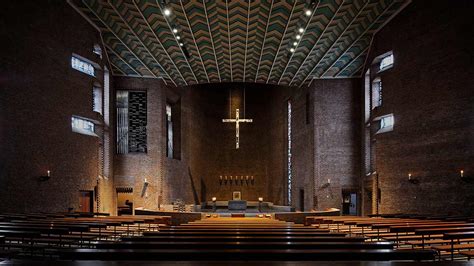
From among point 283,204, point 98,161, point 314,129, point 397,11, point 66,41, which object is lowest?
point 283,204

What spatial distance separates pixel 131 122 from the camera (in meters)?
23.1

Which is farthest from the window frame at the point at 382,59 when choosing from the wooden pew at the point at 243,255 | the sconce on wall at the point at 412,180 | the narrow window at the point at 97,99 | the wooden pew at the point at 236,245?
the wooden pew at the point at 243,255

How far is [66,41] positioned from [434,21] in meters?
13.8

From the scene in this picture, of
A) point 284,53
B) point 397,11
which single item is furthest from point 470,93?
point 284,53

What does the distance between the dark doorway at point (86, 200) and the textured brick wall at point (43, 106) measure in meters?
0.44

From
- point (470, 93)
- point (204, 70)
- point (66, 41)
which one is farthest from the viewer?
point (204, 70)

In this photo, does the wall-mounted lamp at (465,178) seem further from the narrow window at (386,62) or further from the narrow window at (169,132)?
the narrow window at (169,132)

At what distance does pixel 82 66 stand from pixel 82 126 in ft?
8.60

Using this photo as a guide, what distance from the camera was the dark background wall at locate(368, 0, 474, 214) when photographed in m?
13.7

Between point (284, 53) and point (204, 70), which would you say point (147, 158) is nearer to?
point (204, 70)

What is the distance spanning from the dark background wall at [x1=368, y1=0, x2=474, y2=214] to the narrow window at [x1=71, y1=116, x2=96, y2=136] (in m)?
13.2

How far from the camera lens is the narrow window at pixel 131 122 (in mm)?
22953

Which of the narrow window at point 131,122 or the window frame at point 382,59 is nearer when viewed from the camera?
the window frame at point 382,59

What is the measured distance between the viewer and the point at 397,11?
17.1 meters
